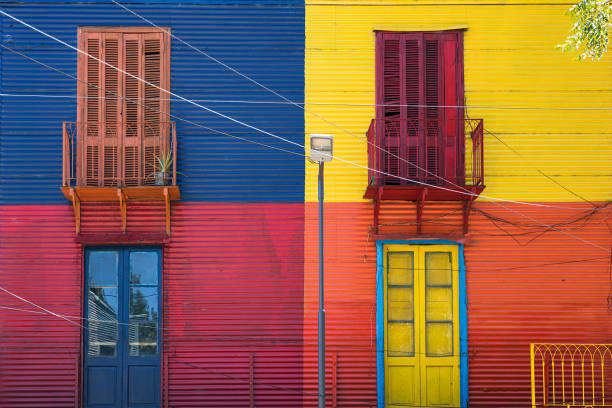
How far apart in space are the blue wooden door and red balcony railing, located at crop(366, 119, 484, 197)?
4.51 metres

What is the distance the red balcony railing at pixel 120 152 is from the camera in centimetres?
1138

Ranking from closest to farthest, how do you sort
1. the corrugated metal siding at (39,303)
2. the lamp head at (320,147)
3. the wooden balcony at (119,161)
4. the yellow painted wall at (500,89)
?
the lamp head at (320,147)
the wooden balcony at (119,161)
the corrugated metal siding at (39,303)
the yellow painted wall at (500,89)

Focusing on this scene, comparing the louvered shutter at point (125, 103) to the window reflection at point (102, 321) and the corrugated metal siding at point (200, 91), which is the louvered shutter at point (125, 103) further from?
the window reflection at point (102, 321)

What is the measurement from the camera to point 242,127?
1188 cm

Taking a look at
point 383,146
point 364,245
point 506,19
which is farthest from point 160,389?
point 506,19

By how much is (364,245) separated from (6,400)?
7078mm

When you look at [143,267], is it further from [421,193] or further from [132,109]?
[421,193]

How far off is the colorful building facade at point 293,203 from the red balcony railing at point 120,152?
0.04 metres

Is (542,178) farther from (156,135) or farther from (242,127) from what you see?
(156,135)

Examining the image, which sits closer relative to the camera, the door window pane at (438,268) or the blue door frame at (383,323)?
the blue door frame at (383,323)

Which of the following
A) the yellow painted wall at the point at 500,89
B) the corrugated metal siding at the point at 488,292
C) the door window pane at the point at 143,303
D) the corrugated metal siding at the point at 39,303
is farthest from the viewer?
the yellow painted wall at the point at 500,89

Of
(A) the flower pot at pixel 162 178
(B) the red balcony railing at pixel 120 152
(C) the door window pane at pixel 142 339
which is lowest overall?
(C) the door window pane at pixel 142 339

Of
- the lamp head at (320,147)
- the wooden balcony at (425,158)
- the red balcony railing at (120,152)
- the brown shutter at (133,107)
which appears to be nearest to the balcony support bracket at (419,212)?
the wooden balcony at (425,158)

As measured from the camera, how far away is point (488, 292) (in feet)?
38.1
